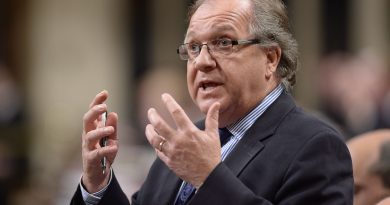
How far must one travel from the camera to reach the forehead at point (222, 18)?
3.67m

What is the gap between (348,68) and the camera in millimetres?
10336

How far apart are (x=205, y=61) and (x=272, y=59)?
0.30 m

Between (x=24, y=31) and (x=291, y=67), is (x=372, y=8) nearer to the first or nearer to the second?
(x=24, y=31)

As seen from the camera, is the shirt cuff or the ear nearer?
the ear

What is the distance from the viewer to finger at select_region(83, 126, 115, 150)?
3.70 meters

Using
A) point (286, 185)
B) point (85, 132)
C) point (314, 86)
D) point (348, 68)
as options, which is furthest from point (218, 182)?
point (314, 86)

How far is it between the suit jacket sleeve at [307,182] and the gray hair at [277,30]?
0.48 meters

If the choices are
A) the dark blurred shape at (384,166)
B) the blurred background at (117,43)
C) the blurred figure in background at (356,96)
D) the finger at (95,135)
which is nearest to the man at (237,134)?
the finger at (95,135)

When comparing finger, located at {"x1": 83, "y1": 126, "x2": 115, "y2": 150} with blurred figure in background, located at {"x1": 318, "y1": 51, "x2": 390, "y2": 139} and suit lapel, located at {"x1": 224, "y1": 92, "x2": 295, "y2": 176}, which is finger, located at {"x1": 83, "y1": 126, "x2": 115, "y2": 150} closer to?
suit lapel, located at {"x1": 224, "y1": 92, "x2": 295, "y2": 176}

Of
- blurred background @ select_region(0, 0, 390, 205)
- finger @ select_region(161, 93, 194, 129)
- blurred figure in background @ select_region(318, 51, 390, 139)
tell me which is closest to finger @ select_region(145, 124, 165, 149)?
finger @ select_region(161, 93, 194, 129)

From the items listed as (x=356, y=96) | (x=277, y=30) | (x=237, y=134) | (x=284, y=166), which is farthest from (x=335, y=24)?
(x=284, y=166)

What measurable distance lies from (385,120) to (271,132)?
5.68m

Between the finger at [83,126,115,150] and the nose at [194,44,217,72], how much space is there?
42cm

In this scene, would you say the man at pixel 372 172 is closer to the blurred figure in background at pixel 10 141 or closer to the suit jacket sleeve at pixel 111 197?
the suit jacket sleeve at pixel 111 197
